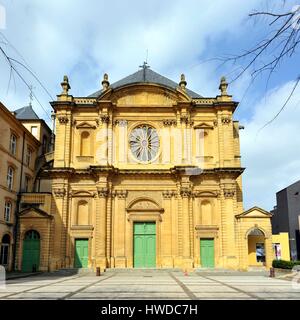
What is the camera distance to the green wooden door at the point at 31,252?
31562mm

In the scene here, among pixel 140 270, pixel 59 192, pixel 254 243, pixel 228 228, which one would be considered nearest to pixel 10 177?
pixel 59 192

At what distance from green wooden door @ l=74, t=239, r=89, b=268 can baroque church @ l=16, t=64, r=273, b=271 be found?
81mm

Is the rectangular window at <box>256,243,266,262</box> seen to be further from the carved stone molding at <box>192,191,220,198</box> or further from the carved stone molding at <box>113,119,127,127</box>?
the carved stone molding at <box>113,119,127,127</box>

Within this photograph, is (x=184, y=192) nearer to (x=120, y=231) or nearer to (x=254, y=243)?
(x=120, y=231)

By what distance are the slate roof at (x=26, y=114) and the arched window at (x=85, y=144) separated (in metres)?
8.09

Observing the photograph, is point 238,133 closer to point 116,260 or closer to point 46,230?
point 116,260

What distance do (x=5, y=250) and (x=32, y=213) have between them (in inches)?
138

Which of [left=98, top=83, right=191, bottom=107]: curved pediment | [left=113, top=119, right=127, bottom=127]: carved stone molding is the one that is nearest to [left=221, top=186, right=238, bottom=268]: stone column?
[left=98, top=83, right=191, bottom=107]: curved pediment

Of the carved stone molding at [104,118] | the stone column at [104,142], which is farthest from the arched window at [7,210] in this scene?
the carved stone molding at [104,118]

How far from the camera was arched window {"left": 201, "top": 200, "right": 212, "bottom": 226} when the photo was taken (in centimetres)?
3325

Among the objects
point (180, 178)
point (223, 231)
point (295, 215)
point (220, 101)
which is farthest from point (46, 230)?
point (295, 215)

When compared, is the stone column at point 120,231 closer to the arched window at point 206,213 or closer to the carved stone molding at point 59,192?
the carved stone molding at point 59,192

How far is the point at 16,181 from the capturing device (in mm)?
33125

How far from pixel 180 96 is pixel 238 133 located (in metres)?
8.11
